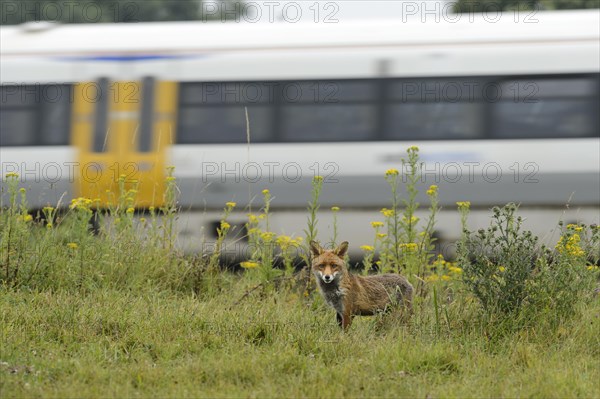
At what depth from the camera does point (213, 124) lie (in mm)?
12562

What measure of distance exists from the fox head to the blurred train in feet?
18.1

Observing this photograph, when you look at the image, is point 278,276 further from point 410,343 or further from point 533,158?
point 533,158

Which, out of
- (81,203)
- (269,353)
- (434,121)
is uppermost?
(434,121)

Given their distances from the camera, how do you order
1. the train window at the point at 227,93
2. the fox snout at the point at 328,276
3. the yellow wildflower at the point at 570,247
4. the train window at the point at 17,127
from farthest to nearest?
the train window at the point at 17,127
the train window at the point at 227,93
the yellow wildflower at the point at 570,247
the fox snout at the point at 328,276

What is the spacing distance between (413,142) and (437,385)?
23.0 feet

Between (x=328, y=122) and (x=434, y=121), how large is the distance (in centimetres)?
135

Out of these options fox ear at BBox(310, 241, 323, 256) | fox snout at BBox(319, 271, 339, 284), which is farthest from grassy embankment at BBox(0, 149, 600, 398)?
fox ear at BBox(310, 241, 323, 256)

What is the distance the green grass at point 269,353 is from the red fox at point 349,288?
0.11 meters

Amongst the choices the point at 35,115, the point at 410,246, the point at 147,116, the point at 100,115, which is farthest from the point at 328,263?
the point at 35,115

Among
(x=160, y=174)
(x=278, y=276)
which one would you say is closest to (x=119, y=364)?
(x=278, y=276)

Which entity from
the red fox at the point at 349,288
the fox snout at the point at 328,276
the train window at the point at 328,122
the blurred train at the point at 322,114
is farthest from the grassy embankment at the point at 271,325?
the train window at the point at 328,122

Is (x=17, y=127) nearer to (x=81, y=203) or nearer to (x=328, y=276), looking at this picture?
(x=81, y=203)

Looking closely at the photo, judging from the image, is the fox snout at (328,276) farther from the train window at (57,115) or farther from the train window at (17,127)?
the train window at (17,127)

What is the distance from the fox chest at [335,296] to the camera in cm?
650
